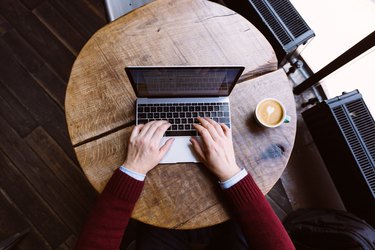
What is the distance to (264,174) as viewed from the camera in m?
1.08

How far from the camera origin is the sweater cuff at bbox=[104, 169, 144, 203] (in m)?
0.98

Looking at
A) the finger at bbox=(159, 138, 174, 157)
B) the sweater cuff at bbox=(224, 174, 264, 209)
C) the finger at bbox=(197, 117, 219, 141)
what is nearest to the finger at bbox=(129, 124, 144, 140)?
the finger at bbox=(159, 138, 174, 157)

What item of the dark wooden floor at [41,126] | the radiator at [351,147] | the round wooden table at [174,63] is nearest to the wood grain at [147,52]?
the round wooden table at [174,63]

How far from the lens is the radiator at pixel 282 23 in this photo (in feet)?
5.21

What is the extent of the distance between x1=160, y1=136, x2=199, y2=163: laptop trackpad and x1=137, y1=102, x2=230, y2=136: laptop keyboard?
0.10ft

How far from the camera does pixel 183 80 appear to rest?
0.96m

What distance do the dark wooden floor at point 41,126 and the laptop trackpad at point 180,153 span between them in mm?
912

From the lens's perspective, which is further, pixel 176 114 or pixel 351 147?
pixel 351 147

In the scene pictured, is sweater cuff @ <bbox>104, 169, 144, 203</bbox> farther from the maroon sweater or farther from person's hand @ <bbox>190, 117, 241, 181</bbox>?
person's hand @ <bbox>190, 117, 241, 181</bbox>

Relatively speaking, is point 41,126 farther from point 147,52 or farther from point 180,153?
point 180,153

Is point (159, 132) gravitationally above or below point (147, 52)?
below

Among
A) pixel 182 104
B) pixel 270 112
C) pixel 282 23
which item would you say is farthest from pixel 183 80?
pixel 282 23

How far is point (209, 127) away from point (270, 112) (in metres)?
0.24

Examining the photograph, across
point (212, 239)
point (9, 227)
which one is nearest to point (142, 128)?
point (212, 239)
